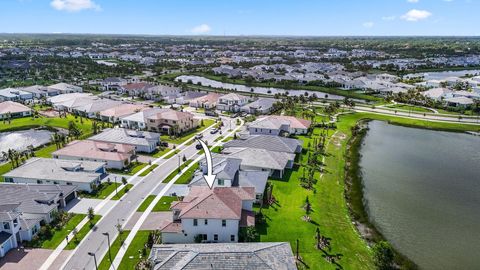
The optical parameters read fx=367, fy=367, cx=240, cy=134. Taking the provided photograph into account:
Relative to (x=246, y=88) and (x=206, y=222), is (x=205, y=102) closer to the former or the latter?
(x=246, y=88)

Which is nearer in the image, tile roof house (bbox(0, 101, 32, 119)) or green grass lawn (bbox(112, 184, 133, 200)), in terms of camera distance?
green grass lawn (bbox(112, 184, 133, 200))

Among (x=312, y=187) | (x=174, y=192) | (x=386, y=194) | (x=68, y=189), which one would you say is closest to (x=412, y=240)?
(x=386, y=194)

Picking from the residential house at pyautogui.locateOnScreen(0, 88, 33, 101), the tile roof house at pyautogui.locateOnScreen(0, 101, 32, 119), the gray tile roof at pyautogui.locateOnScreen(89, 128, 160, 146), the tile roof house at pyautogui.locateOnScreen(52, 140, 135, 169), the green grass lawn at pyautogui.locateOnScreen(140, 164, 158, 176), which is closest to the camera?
the green grass lawn at pyautogui.locateOnScreen(140, 164, 158, 176)

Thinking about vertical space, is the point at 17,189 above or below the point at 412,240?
above

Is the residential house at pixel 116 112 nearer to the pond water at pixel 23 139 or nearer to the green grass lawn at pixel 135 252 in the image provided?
the pond water at pixel 23 139

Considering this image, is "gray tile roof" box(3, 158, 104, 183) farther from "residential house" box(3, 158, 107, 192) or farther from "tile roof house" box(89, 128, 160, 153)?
"tile roof house" box(89, 128, 160, 153)

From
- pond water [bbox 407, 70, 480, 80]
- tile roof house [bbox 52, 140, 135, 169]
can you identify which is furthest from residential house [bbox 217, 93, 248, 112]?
pond water [bbox 407, 70, 480, 80]

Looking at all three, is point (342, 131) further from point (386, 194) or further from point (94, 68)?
point (94, 68)
